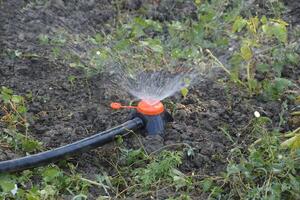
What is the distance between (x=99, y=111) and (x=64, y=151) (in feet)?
1.35

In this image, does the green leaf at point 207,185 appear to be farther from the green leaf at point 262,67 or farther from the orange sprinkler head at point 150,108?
the green leaf at point 262,67

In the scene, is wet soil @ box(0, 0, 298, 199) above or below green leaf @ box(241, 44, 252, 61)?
below

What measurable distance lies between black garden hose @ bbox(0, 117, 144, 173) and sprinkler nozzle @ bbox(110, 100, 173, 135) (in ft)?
0.20

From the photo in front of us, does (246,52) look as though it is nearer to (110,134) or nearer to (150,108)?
(150,108)

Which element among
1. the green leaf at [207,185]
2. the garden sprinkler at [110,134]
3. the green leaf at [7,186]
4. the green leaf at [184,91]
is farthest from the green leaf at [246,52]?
the green leaf at [7,186]

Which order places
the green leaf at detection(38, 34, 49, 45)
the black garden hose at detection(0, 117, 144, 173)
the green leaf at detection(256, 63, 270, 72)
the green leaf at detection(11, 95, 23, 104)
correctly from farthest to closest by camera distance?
the green leaf at detection(38, 34, 49, 45)
the green leaf at detection(256, 63, 270, 72)
the green leaf at detection(11, 95, 23, 104)
the black garden hose at detection(0, 117, 144, 173)

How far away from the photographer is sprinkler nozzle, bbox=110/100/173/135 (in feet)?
9.08

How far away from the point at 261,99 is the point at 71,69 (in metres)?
0.96

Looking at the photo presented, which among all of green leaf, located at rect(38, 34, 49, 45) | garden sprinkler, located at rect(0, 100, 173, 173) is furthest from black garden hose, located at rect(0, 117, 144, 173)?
green leaf, located at rect(38, 34, 49, 45)

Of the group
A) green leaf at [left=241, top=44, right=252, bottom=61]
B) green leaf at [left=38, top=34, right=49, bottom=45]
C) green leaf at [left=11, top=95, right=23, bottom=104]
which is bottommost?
green leaf at [left=38, top=34, right=49, bottom=45]

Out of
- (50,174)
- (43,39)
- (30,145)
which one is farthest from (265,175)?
(43,39)

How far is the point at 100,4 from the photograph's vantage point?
393 centimetres

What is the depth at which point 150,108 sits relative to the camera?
2.77 m

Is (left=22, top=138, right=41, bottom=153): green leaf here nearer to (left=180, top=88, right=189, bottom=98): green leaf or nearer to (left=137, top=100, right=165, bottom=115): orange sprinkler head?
(left=137, top=100, right=165, bottom=115): orange sprinkler head
